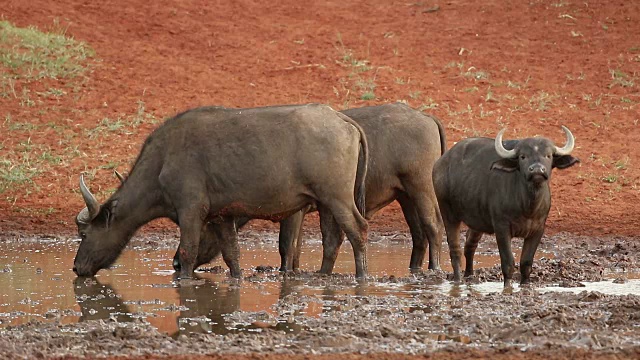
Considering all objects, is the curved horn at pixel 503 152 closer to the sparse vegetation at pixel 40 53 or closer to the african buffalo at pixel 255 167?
the african buffalo at pixel 255 167

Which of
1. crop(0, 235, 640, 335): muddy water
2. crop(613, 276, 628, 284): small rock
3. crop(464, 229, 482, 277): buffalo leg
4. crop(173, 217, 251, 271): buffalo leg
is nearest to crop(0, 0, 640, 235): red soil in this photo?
crop(0, 235, 640, 335): muddy water

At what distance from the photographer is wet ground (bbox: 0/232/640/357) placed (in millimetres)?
9461

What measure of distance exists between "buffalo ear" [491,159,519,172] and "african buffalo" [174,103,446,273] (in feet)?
8.16

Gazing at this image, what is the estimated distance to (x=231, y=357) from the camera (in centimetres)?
890

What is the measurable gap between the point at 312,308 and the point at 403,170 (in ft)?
14.2

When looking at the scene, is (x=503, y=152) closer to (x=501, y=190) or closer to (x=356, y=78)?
(x=501, y=190)

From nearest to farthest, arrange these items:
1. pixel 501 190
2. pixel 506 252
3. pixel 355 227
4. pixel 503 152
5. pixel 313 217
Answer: pixel 503 152 < pixel 506 252 < pixel 501 190 < pixel 355 227 < pixel 313 217

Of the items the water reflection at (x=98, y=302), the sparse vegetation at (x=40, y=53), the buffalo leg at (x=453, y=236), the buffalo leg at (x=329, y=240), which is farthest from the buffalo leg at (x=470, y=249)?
the sparse vegetation at (x=40, y=53)

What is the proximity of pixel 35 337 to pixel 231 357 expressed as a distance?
66.3 inches

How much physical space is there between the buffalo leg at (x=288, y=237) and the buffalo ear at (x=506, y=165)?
9.84ft

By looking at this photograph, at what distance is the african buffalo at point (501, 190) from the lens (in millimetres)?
12719

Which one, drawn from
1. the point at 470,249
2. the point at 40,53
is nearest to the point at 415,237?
the point at 470,249

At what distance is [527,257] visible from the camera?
13125 mm

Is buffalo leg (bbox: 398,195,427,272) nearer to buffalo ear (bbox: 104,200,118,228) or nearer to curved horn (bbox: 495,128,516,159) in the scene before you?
curved horn (bbox: 495,128,516,159)
